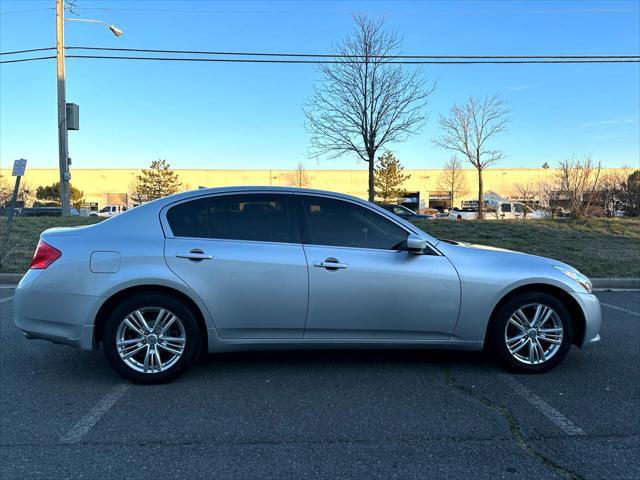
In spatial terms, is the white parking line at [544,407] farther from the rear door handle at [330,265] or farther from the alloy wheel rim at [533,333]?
the rear door handle at [330,265]

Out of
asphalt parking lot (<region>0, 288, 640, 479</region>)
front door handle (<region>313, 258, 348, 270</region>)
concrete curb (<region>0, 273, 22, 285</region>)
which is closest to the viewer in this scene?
asphalt parking lot (<region>0, 288, 640, 479</region>)

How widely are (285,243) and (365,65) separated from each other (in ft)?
45.5

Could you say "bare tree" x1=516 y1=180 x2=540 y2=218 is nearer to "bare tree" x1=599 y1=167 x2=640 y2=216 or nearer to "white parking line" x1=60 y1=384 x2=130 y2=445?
"bare tree" x1=599 y1=167 x2=640 y2=216

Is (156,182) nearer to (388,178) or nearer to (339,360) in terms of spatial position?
(388,178)

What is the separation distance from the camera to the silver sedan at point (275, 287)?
390 cm

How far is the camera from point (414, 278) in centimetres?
404

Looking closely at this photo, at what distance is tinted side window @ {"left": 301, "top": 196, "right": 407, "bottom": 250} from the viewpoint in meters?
4.13

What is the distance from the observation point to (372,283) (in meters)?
3.99

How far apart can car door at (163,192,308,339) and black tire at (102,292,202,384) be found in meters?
0.19

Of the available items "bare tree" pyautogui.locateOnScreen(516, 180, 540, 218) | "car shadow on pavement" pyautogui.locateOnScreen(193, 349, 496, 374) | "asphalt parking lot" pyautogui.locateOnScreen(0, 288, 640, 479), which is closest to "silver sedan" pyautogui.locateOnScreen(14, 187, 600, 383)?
"asphalt parking lot" pyautogui.locateOnScreen(0, 288, 640, 479)

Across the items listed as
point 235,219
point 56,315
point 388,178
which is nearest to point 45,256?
point 56,315

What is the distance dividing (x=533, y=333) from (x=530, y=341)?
8 cm

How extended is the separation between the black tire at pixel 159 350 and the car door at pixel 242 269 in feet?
0.63

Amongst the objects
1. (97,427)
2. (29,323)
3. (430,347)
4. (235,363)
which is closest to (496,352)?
(430,347)
